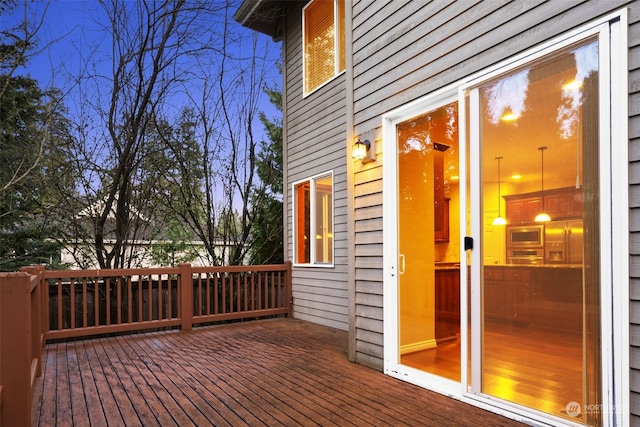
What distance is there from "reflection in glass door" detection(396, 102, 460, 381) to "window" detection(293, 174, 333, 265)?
1.67 meters

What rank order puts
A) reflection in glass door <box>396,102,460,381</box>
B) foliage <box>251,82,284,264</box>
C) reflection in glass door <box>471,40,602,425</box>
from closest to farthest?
reflection in glass door <box>471,40,602,425</box>, reflection in glass door <box>396,102,460,381</box>, foliage <box>251,82,284,264</box>

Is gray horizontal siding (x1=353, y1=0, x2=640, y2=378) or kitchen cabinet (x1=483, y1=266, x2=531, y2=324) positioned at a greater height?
gray horizontal siding (x1=353, y1=0, x2=640, y2=378)

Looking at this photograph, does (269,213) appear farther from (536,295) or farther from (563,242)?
(563,242)

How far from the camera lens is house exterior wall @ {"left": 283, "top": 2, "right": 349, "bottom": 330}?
205 inches

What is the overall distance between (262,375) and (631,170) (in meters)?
2.88

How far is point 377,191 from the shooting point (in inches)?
137

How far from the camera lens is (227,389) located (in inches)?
118

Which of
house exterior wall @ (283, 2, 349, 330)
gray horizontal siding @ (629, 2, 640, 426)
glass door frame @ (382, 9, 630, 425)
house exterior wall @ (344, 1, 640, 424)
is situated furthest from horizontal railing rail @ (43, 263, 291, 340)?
gray horizontal siding @ (629, 2, 640, 426)

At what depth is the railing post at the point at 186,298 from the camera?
5289 mm

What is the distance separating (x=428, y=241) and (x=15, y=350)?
325 centimetres

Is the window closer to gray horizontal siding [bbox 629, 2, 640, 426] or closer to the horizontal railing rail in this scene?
the horizontal railing rail

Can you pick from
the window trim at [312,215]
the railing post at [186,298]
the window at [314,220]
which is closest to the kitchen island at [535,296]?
the window trim at [312,215]

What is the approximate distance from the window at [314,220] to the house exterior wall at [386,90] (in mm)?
192

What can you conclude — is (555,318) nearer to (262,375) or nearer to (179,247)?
(262,375)
